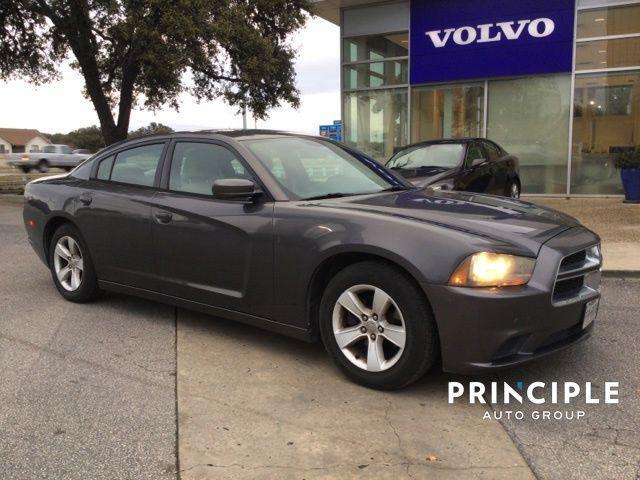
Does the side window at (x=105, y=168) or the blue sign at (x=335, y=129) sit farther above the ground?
the blue sign at (x=335, y=129)

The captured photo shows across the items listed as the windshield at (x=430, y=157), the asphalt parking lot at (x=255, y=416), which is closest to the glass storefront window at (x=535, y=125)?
the windshield at (x=430, y=157)

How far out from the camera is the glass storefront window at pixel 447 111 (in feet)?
47.5

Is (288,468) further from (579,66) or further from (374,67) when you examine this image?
(374,67)

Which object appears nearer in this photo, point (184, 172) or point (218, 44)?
point (184, 172)

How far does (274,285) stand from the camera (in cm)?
385

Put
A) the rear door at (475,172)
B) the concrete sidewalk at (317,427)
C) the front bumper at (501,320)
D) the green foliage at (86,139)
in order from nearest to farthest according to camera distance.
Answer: the concrete sidewalk at (317,427) → the front bumper at (501,320) → the rear door at (475,172) → the green foliage at (86,139)

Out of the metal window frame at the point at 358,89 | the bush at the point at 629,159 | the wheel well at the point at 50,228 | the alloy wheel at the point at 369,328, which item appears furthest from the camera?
the metal window frame at the point at 358,89

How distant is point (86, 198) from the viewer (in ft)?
Result: 16.9

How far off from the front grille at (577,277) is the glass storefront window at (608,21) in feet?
37.1

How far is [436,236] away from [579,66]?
470 inches

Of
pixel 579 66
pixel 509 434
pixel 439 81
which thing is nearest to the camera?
pixel 509 434

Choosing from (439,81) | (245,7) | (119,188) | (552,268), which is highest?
(245,7)

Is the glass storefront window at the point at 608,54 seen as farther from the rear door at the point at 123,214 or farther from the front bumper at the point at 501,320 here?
the front bumper at the point at 501,320

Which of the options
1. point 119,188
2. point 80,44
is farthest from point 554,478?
point 80,44
